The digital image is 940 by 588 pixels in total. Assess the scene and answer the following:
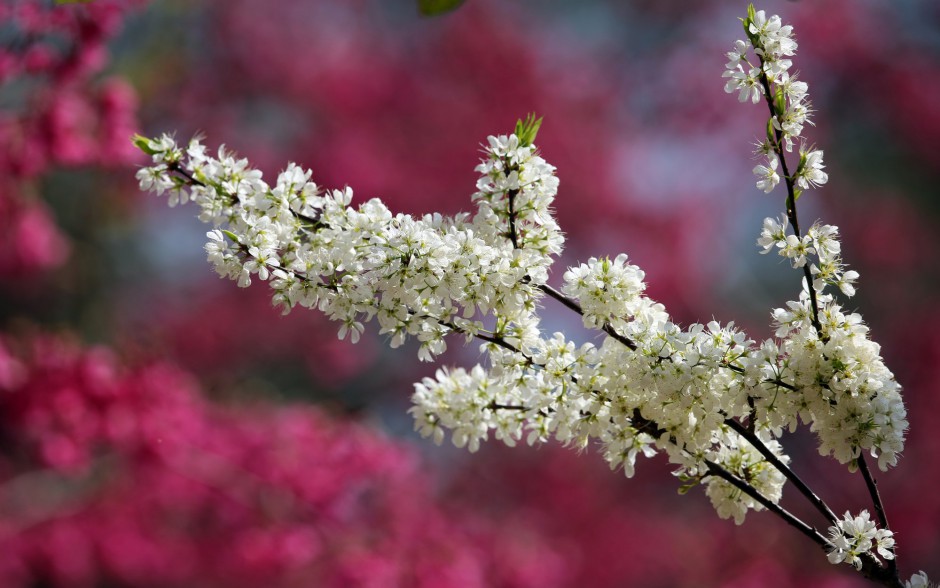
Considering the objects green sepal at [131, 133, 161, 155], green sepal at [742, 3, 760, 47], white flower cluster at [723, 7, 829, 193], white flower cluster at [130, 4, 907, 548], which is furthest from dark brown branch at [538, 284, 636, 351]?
green sepal at [131, 133, 161, 155]

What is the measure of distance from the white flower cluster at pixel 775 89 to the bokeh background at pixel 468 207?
9.05ft

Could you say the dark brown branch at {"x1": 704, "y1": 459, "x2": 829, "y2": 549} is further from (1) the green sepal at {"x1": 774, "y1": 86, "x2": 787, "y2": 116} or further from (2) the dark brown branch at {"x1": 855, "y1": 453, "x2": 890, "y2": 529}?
(1) the green sepal at {"x1": 774, "y1": 86, "x2": 787, "y2": 116}

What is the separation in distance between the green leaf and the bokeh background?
2.59 metres

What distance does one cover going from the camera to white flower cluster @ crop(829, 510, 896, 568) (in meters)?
1.17

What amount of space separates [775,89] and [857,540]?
1.97ft

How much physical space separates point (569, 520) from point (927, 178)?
3731 mm

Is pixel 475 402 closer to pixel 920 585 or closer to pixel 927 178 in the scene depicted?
pixel 920 585

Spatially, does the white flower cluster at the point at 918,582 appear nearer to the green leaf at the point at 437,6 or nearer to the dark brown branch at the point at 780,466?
the dark brown branch at the point at 780,466

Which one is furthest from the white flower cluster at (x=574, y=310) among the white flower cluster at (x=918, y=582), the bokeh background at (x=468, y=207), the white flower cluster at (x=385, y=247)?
the bokeh background at (x=468, y=207)

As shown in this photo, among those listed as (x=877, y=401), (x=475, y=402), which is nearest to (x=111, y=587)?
(x=475, y=402)

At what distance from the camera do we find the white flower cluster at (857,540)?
117 centimetres

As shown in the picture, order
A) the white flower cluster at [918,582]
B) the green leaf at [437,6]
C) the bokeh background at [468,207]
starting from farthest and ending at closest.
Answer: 1. the bokeh background at [468,207]
2. the green leaf at [437,6]
3. the white flower cluster at [918,582]

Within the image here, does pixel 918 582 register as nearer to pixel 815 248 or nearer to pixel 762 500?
pixel 762 500

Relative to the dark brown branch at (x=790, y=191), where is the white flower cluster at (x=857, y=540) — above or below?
below
